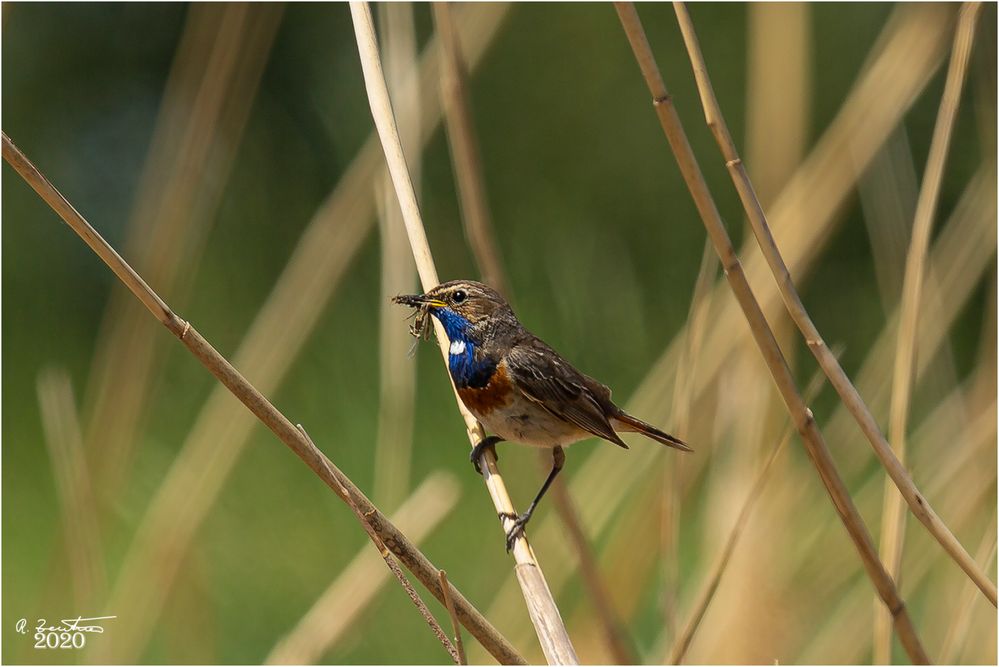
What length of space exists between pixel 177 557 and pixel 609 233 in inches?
99.4

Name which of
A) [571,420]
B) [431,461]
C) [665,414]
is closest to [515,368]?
[571,420]

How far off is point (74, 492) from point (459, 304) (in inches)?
35.6

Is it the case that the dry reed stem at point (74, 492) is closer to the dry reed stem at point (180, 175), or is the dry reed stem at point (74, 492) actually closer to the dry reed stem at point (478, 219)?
the dry reed stem at point (180, 175)

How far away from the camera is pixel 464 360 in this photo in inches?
96.1

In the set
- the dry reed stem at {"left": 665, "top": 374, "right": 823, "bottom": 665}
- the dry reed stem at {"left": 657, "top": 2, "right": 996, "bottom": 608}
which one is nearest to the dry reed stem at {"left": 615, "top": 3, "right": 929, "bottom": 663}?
the dry reed stem at {"left": 657, "top": 2, "right": 996, "bottom": 608}

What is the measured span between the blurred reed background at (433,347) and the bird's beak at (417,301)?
0.55ft

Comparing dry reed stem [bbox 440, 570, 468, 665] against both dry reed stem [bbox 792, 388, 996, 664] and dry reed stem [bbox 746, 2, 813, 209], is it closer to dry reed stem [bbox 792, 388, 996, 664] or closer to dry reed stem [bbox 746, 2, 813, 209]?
dry reed stem [bbox 792, 388, 996, 664]

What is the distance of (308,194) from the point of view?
170 inches

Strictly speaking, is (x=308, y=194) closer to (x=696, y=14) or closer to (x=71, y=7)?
(x=71, y=7)

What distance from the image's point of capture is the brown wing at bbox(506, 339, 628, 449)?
244 cm

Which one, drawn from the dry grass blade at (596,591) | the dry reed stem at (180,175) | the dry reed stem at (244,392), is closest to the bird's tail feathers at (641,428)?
the dry grass blade at (596,591)

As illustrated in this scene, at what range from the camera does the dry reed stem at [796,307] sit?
5.13ft

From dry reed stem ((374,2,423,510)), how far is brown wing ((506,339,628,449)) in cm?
25

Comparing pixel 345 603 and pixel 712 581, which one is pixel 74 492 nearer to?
pixel 345 603
